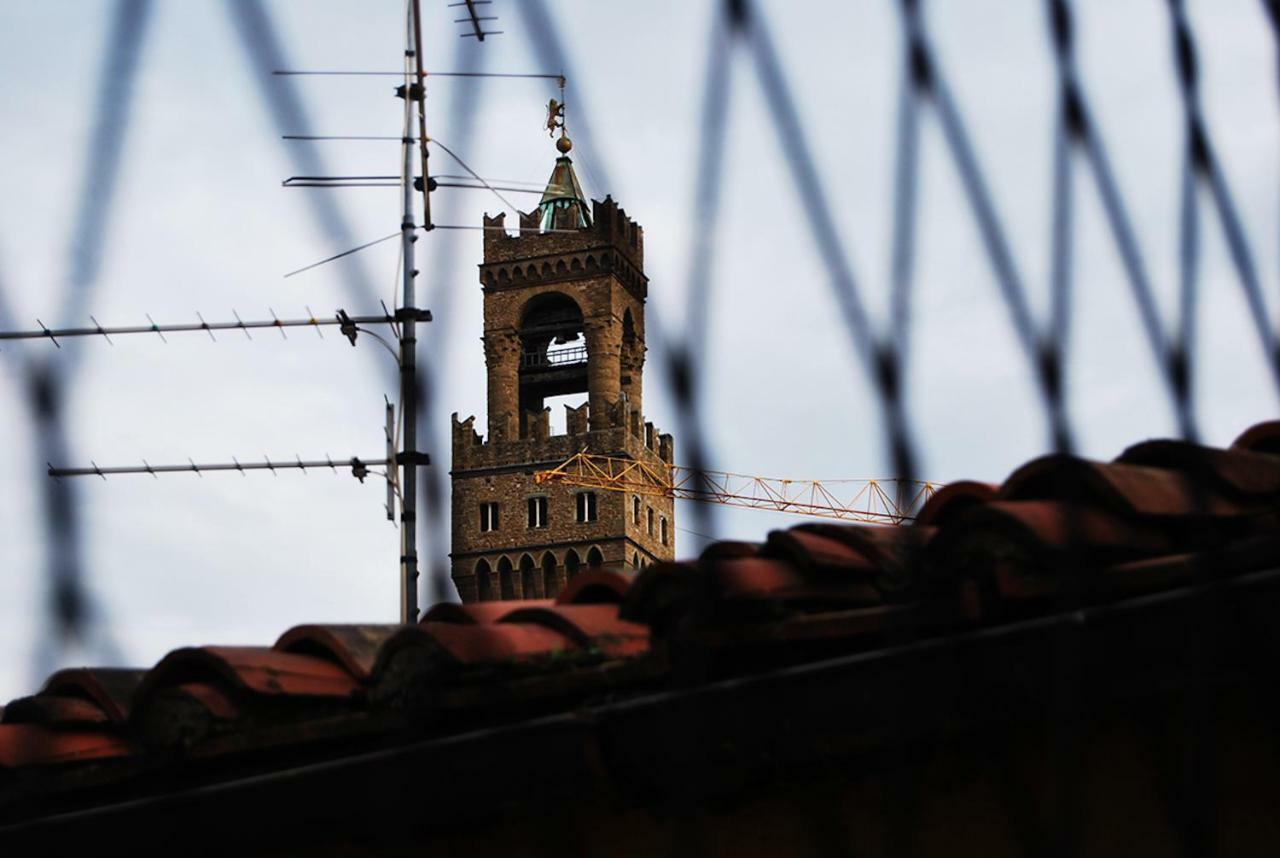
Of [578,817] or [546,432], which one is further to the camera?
[546,432]

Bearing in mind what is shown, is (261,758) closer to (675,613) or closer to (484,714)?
(484,714)

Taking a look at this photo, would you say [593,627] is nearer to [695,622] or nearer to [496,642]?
[496,642]

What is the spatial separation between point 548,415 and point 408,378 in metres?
54.5

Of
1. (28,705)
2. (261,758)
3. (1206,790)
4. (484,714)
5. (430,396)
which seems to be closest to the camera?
(1206,790)

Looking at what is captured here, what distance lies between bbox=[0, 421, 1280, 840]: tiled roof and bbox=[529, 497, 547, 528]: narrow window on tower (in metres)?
59.1

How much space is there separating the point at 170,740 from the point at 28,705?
0.70 metres

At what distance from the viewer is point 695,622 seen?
11.0 feet

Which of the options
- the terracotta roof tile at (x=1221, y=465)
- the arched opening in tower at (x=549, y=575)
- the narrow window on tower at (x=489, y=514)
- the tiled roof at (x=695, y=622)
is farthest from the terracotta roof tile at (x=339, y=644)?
the narrow window on tower at (x=489, y=514)

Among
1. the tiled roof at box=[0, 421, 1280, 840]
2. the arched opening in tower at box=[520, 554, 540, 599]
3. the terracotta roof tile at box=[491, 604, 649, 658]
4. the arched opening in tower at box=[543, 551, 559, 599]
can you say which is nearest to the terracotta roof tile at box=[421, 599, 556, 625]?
the tiled roof at box=[0, 421, 1280, 840]

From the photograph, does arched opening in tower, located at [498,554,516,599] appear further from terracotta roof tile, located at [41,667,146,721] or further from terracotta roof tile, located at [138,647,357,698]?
terracotta roof tile, located at [138,647,357,698]

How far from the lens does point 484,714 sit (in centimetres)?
371

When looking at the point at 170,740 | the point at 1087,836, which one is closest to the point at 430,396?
the point at 170,740

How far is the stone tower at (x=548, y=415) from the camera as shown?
2432 inches

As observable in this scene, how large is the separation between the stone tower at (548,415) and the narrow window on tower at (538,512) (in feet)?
0.11
